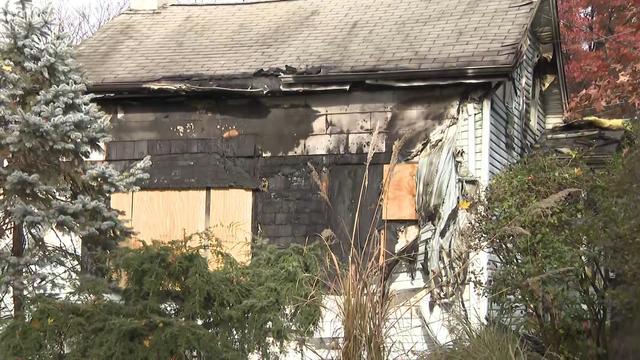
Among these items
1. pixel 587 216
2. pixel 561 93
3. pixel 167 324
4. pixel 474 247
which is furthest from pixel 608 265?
pixel 561 93

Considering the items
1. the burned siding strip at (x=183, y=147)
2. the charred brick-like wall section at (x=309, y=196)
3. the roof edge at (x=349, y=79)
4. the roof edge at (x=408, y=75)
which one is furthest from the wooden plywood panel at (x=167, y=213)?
the roof edge at (x=408, y=75)

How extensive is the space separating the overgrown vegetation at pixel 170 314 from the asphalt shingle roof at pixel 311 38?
4.54 metres

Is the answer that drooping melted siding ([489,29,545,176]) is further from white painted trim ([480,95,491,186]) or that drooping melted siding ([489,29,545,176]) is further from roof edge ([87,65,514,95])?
roof edge ([87,65,514,95])

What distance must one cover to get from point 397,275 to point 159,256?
170 inches

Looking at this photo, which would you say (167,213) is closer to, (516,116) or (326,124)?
(326,124)

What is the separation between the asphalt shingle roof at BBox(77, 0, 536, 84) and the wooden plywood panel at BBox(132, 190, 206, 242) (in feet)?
5.34

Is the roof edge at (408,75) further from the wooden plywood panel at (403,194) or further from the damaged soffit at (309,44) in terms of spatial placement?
the wooden plywood panel at (403,194)

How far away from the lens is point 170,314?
19.0 ft

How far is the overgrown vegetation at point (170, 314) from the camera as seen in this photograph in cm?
549

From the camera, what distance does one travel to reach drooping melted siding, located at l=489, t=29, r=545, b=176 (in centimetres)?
1039

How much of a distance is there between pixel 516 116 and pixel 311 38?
129 inches

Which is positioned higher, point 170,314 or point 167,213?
point 167,213

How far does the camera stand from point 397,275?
9500 mm

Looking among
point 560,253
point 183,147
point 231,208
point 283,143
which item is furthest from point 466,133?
point 183,147
